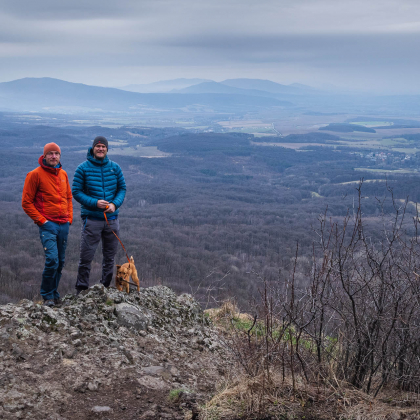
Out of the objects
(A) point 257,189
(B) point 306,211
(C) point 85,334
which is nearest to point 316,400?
(C) point 85,334

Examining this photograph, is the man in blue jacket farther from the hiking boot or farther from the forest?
the forest

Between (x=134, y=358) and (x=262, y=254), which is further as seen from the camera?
(x=262, y=254)

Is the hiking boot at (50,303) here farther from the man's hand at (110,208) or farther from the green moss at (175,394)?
the green moss at (175,394)

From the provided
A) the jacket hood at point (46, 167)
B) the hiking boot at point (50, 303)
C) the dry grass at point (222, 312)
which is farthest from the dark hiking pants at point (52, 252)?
the dry grass at point (222, 312)

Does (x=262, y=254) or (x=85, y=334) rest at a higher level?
(x=85, y=334)

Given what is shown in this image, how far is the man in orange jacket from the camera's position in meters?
5.04

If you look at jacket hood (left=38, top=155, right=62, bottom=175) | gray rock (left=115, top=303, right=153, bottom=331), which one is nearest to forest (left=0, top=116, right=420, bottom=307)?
gray rock (left=115, top=303, right=153, bottom=331)

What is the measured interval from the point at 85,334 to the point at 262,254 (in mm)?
Answer: 47878

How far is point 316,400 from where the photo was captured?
11.0ft

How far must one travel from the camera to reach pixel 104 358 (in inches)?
166

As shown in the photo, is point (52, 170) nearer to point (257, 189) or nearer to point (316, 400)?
point (316, 400)

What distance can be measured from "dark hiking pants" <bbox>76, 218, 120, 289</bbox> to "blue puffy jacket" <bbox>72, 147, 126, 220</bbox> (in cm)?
11

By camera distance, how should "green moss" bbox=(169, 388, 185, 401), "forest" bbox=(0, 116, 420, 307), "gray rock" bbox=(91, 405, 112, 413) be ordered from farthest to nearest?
1. "forest" bbox=(0, 116, 420, 307)
2. "green moss" bbox=(169, 388, 185, 401)
3. "gray rock" bbox=(91, 405, 112, 413)

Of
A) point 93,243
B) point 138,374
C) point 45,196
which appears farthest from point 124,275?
point 138,374
